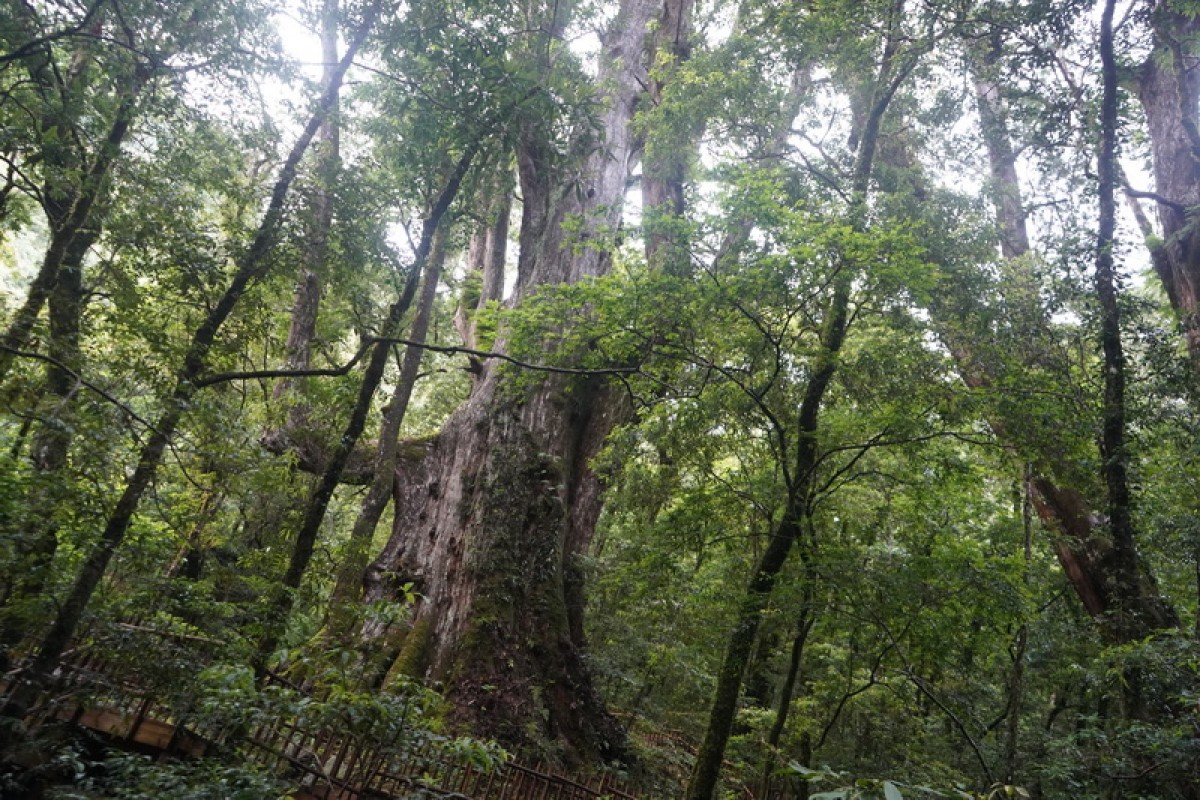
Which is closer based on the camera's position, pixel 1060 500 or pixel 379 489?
pixel 379 489

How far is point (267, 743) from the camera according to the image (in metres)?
5.33

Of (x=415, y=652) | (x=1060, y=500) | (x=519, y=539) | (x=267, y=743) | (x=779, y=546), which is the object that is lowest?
(x=267, y=743)

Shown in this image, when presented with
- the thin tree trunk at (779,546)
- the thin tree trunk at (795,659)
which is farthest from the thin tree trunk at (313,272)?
the thin tree trunk at (795,659)

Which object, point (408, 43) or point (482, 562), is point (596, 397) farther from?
point (408, 43)

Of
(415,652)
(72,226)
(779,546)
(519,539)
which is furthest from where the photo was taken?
(519,539)

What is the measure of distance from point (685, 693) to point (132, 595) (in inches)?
389

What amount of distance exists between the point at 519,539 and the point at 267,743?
131 inches

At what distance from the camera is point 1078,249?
6.50m

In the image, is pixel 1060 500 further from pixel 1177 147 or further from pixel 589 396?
pixel 589 396

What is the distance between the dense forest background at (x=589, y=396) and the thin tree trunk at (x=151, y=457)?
0.09 feet

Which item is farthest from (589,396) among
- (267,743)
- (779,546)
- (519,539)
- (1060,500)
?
(1060,500)

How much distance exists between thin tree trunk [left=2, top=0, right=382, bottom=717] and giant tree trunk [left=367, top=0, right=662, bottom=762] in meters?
2.37

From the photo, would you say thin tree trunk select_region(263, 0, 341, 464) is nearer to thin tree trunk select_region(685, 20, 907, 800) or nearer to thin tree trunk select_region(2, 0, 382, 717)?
thin tree trunk select_region(2, 0, 382, 717)

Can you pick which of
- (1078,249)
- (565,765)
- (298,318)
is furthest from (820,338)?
(298,318)
